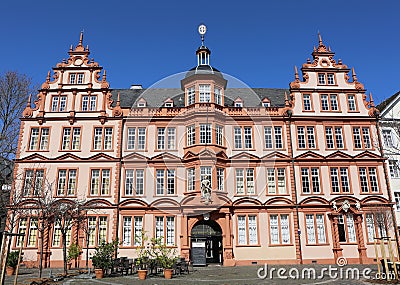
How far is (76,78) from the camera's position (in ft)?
103

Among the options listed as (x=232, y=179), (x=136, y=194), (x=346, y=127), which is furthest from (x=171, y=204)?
(x=346, y=127)

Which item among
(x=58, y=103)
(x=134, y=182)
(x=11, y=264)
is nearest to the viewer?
(x=11, y=264)

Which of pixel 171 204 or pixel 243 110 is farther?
pixel 243 110

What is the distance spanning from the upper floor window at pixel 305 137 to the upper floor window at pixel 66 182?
1904 cm

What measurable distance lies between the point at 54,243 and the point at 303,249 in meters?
19.3

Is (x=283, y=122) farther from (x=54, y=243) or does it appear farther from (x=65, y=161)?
(x=54, y=243)

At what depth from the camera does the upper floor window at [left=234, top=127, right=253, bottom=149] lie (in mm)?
29969

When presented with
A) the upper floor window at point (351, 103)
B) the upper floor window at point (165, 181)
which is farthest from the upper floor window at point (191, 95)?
the upper floor window at point (351, 103)

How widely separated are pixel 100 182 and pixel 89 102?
7.20 m

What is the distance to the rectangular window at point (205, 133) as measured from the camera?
28.8 meters

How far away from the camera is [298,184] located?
2894 centimetres

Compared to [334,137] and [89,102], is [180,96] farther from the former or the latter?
[334,137]

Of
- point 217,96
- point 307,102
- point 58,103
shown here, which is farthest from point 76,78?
point 307,102

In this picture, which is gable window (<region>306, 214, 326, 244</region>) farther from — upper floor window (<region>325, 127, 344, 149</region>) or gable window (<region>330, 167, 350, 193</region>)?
upper floor window (<region>325, 127, 344, 149</region>)
